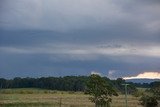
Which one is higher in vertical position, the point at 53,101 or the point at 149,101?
the point at 53,101

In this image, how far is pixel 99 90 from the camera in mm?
30844

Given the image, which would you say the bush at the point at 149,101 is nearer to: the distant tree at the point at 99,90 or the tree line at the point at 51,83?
the distant tree at the point at 99,90

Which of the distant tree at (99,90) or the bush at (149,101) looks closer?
the distant tree at (99,90)

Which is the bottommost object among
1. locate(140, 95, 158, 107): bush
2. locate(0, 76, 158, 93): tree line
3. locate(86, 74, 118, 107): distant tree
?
locate(140, 95, 158, 107): bush

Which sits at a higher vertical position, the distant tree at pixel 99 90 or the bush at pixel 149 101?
the distant tree at pixel 99 90

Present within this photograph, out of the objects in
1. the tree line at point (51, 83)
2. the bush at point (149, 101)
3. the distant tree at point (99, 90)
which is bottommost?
the bush at point (149, 101)

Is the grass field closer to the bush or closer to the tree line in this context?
the bush

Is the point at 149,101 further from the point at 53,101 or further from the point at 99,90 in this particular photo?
the point at 53,101

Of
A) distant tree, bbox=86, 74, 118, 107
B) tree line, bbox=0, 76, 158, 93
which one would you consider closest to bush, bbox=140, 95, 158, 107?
distant tree, bbox=86, 74, 118, 107

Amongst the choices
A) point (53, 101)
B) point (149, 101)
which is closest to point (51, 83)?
point (53, 101)

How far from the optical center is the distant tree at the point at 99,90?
30875 millimetres

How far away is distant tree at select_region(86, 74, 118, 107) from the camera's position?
30875mm

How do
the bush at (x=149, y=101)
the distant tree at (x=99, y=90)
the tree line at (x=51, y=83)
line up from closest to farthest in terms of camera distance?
1. the distant tree at (x=99, y=90)
2. the bush at (x=149, y=101)
3. the tree line at (x=51, y=83)

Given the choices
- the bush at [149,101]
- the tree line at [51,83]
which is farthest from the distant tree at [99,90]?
the tree line at [51,83]
